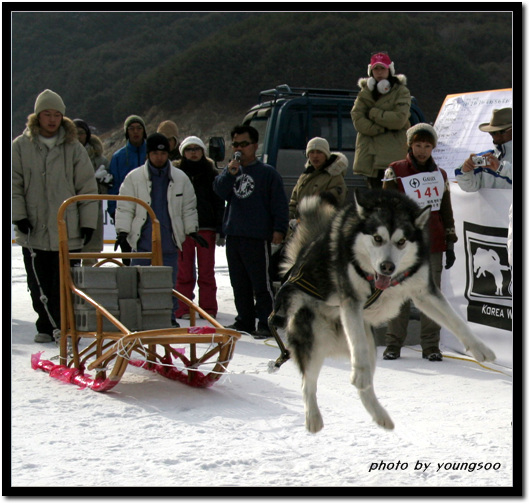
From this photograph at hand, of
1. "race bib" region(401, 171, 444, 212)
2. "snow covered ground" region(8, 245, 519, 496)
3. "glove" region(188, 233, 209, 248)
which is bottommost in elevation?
"snow covered ground" region(8, 245, 519, 496)

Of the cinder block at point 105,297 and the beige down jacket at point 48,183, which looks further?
the beige down jacket at point 48,183

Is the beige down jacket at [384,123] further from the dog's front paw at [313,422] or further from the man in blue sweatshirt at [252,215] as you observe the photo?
the dog's front paw at [313,422]

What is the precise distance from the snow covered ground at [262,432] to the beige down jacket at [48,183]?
1.12 meters

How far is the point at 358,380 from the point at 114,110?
35754mm

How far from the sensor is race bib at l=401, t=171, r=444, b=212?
1.87 m

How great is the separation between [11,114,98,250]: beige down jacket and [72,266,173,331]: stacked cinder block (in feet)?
3.14

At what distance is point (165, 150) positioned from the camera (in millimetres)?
6559

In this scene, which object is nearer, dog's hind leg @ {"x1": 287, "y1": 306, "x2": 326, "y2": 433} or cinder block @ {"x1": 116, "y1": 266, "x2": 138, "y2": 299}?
dog's hind leg @ {"x1": 287, "y1": 306, "x2": 326, "y2": 433}

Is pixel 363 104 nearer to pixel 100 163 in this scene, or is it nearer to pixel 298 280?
pixel 298 280

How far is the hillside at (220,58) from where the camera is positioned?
1741 cm

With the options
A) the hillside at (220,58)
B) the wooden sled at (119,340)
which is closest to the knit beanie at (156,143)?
the wooden sled at (119,340)

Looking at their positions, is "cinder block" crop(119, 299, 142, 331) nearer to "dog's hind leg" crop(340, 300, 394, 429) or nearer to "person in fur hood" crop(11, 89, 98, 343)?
"person in fur hood" crop(11, 89, 98, 343)

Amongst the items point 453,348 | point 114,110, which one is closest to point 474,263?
point 453,348

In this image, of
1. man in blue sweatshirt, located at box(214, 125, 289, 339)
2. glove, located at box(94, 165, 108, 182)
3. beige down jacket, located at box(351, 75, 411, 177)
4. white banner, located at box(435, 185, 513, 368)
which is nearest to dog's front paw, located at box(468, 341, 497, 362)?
man in blue sweatshirt, located at box(214, 125, 289, 339)
